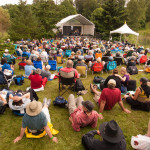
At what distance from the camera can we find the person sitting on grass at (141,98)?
11.6 ft

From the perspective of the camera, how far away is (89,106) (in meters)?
2.63

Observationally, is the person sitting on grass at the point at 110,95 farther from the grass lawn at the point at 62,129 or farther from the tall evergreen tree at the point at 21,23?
the tall evergreen tree at the point at 21,23

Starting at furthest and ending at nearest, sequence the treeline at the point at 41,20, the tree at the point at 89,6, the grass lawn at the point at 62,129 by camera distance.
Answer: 1. the tree at the point at 89,6
2. the treeline at the point at 41,20
3. the grass lawn at the point at 62,129

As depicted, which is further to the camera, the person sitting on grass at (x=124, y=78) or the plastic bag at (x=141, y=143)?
the person sitting on grass at (x=124, y=78)

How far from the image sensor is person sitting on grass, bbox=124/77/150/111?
3.52m

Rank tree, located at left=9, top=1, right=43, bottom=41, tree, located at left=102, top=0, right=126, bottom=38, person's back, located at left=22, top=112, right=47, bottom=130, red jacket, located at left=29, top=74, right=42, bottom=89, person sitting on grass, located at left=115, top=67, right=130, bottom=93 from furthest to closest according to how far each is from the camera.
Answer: tree, located at left=102, top=0, right=126, bottom=38 < tree, located at left=9, top=1, right=43, bottom=41 < person sitting on grass, located at left=115, top=67, right=130, bottom=93 < red jacket, located at left=29, top=74, right=42, bottom=89 < person's back, located at left=22, top=112, right=47, bottom=130

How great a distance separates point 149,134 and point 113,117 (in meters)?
1.28

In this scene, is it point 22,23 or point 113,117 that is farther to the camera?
point 22,23

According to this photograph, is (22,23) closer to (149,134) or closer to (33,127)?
(33,127)

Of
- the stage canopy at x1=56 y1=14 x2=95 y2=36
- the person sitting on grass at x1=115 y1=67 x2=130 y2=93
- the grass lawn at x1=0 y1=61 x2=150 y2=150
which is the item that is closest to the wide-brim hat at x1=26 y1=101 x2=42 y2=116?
the grass lawn at x1=0 y1=61 x2=150 y2=150

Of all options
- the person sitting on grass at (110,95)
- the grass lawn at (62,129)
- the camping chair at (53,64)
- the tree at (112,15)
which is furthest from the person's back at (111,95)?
the tree at (112,15)

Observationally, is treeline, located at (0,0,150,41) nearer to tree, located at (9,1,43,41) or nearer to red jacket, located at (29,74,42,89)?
tree, located at (9,1,43,41)

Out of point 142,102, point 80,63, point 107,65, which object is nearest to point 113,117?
point 142,102

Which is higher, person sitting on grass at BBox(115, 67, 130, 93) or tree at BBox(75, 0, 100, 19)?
tree at BBox(75, 0, 100, 19)
